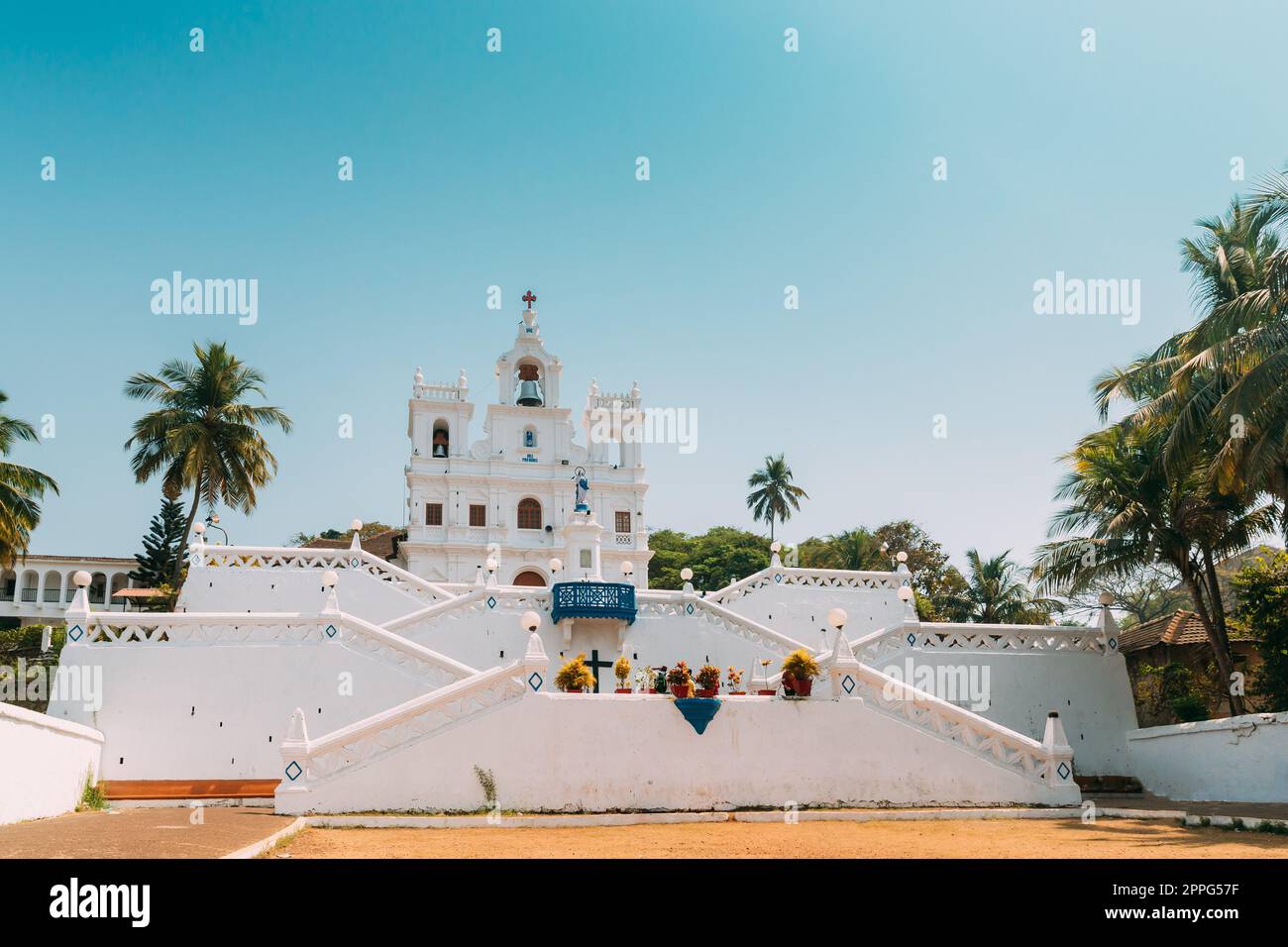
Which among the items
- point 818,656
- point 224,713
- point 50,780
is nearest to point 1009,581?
point 818,656

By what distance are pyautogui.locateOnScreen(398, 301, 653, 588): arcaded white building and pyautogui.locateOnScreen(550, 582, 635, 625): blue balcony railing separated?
17.2 metres

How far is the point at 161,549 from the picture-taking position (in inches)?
1816

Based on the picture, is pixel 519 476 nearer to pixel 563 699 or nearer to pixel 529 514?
pixel 529 514

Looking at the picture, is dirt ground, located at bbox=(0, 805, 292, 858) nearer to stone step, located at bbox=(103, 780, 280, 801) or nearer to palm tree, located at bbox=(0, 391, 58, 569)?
stone step, located at bbox=(103, 780, 280, 801)

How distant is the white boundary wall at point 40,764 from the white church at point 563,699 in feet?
0.39

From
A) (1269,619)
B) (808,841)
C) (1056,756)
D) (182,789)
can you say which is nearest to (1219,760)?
(1056,756)

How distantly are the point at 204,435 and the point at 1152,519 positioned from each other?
28397mm

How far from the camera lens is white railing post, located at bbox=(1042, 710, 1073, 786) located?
18.6 metres

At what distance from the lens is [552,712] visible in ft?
58.8

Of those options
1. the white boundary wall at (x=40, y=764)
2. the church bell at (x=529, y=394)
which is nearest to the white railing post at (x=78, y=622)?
the white boundary wall at (x=40, y=764)

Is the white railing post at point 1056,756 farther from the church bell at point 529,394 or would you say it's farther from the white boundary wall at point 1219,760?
the church bell at point 529,394

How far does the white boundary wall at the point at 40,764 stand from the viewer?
13.6 m
